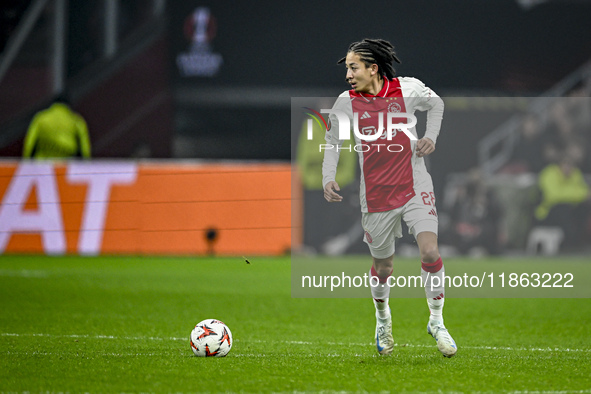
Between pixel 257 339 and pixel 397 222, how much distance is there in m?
1.46

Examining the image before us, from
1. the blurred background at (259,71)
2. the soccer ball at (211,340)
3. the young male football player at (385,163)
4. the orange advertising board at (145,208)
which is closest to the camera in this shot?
the soccer ball at (211,340)

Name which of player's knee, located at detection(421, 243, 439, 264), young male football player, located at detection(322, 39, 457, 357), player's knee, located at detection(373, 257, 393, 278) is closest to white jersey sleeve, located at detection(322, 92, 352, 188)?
young male football player, located at detection(322, 39, 457, 357)

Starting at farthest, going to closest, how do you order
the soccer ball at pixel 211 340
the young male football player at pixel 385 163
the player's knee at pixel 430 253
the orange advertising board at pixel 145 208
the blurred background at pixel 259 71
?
1. the blurred background at pixel 259 71
2. the orange advertising board at pixel 145 208
3. the young male football player at pixel 385 163
4. the player's knee at pixel 430 253
5. the soccer ball at pixel 211 340

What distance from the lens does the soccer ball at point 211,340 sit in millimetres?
5465

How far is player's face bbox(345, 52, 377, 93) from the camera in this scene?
19.1 ft

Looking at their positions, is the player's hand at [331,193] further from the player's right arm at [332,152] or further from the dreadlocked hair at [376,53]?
the dreadlocked hair at [376,53]

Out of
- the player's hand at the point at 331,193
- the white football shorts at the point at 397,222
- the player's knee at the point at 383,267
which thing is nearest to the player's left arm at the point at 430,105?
the white football shorts at the point at 397,222

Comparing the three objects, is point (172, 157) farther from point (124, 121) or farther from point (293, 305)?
point (293, 305)

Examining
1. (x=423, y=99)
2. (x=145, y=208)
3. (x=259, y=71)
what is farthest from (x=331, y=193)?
(x=259, y=71)

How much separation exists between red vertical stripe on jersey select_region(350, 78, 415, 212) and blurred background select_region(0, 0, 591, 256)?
10.1m

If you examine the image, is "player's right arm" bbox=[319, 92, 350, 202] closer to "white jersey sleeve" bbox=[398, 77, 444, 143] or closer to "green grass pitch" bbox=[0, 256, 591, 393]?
"white jersey sleeve" bbox=[398, 77, 444, 143]

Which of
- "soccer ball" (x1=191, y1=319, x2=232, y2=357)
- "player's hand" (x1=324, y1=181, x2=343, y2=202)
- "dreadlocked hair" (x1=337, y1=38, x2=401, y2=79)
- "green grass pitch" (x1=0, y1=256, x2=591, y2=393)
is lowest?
"green grass pitch" (x1=0, y1=256, x2=591, y2=393)

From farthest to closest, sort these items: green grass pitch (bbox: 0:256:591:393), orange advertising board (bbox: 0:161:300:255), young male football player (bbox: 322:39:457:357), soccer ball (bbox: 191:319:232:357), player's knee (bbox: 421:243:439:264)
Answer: orange advertising board (bbox: 0:161:300:255), young male football player (bbox: 322:39:457:357), player's knee (bbox: 421:243:439:264), soccer ball (bbox: 191:319:232:357), green grass pitch (bbox: 0:256:591:393)

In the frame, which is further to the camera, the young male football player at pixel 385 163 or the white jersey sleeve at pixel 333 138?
the white jersey sleeve at pixel 333 138
